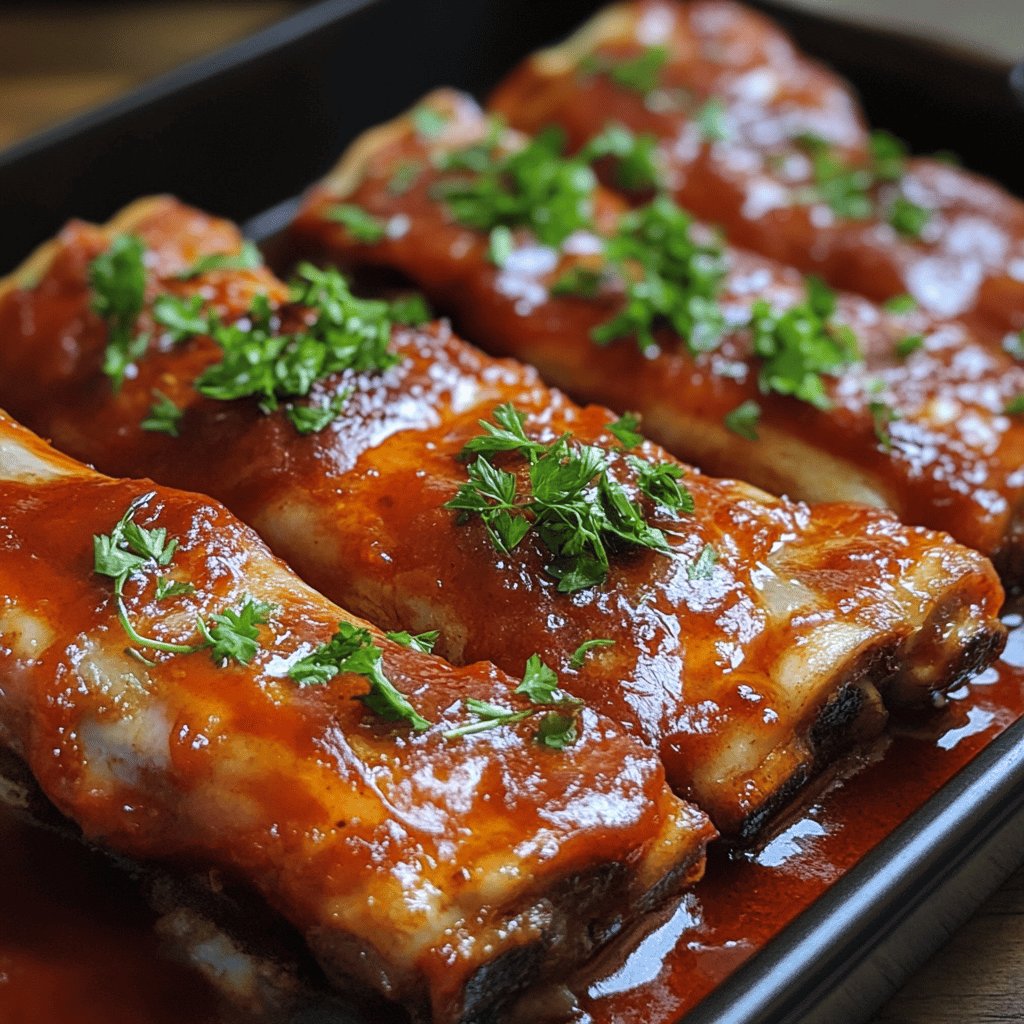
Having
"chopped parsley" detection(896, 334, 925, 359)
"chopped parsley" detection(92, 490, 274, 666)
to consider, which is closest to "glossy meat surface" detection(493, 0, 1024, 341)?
"chopped parsley" detection(896, 334, 925, 359)

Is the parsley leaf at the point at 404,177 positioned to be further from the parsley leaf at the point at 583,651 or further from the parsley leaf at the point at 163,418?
the parsley leaf at the point at 583,651

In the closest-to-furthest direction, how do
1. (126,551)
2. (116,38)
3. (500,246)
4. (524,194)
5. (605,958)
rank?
(605,958) → (126,551) → (500,246) → (524,194) → (116,38)

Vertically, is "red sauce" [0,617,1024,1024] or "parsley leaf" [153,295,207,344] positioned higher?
"parsley leaf" [153,295,207,344]

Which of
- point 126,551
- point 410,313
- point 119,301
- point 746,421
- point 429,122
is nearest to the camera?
point 126,551

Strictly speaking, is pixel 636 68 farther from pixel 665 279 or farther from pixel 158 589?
pixel 158 589

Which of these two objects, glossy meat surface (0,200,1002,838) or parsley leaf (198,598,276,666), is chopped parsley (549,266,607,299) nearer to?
glossy meat surface (0,200,1002,838)

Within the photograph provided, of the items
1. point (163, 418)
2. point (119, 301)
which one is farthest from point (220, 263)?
point (163, 418)

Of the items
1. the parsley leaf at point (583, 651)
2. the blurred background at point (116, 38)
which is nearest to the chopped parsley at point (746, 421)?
the parsley leaf at point (583, 651)
